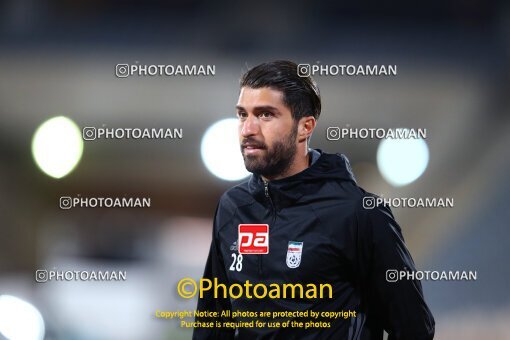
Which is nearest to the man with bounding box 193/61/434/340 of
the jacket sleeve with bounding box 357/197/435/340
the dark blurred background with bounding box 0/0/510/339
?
the jacket sleeve with bounding box 357/197/435/340

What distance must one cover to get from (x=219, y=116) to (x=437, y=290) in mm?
887

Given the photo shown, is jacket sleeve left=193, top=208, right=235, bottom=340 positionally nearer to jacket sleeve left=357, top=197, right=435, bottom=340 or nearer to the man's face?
the man's face

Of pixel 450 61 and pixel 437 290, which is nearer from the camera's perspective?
pixel 437 290

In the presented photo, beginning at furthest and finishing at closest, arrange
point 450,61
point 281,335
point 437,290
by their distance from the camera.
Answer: point 450,61
point 437,290
point 281,335

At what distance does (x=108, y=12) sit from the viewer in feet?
6.44

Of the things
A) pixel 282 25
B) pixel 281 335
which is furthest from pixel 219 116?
pixel 281 335

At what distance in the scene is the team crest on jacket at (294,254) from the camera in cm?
144

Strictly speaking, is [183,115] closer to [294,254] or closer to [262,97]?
[262,97]

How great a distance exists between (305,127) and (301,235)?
0.31 meters

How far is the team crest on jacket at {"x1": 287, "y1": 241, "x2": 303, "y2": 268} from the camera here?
1.44 m

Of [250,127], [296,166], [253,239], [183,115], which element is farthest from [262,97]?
[183,115]

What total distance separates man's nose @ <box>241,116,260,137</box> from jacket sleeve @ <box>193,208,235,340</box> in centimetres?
25

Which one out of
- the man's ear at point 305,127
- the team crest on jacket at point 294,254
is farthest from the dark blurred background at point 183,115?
the team crest on jacket at point 294,254

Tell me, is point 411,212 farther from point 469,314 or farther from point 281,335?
point 281,335
